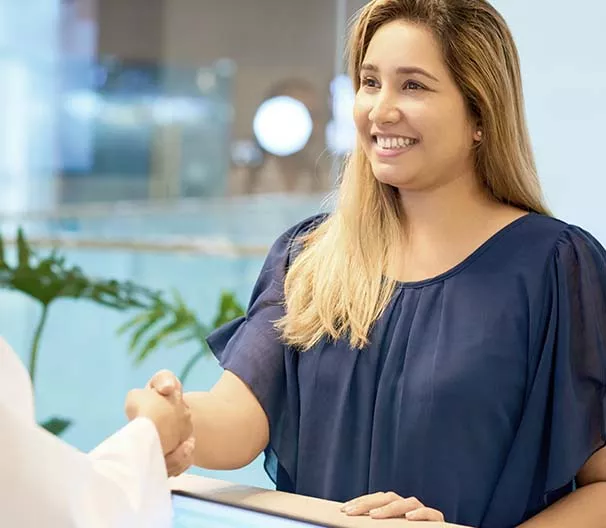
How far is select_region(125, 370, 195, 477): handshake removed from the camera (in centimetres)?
137

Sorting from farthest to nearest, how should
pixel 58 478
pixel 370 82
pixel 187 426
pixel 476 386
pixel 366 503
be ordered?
pixel 370 82
pixel 476 386
pixel 187 426
pixel 366 503
pixel 58 478

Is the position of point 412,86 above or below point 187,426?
above

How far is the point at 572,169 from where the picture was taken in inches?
121

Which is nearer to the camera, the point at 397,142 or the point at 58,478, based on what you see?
the point at 58,478

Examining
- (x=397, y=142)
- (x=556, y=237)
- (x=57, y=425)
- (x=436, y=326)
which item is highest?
(x=397, y=142)

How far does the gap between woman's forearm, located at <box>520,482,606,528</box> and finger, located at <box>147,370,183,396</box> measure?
0.49 metres

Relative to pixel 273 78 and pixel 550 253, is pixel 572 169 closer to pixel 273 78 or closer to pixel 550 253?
pixel 550 253

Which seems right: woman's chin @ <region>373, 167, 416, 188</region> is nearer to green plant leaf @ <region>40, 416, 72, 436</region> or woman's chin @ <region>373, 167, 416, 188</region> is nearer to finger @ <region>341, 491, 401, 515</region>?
finger @ <region>341, 491, 401, 515</region>

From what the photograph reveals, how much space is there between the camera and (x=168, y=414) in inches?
55.2

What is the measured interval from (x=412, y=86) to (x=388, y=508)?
0.59 metres

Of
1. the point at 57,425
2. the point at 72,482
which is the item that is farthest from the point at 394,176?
the point at 57,425

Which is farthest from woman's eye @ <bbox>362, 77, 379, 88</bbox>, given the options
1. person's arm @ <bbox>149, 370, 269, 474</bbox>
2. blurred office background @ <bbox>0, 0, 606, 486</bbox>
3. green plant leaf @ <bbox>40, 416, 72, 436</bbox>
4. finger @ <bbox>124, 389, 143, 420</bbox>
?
green plant leaf @ <bbox>40, 416, 72, 436</bbox>

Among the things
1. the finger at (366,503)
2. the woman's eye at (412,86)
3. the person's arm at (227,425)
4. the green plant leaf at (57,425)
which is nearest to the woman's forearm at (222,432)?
the person's arm at (227,425)

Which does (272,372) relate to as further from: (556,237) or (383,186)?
(556,237)
